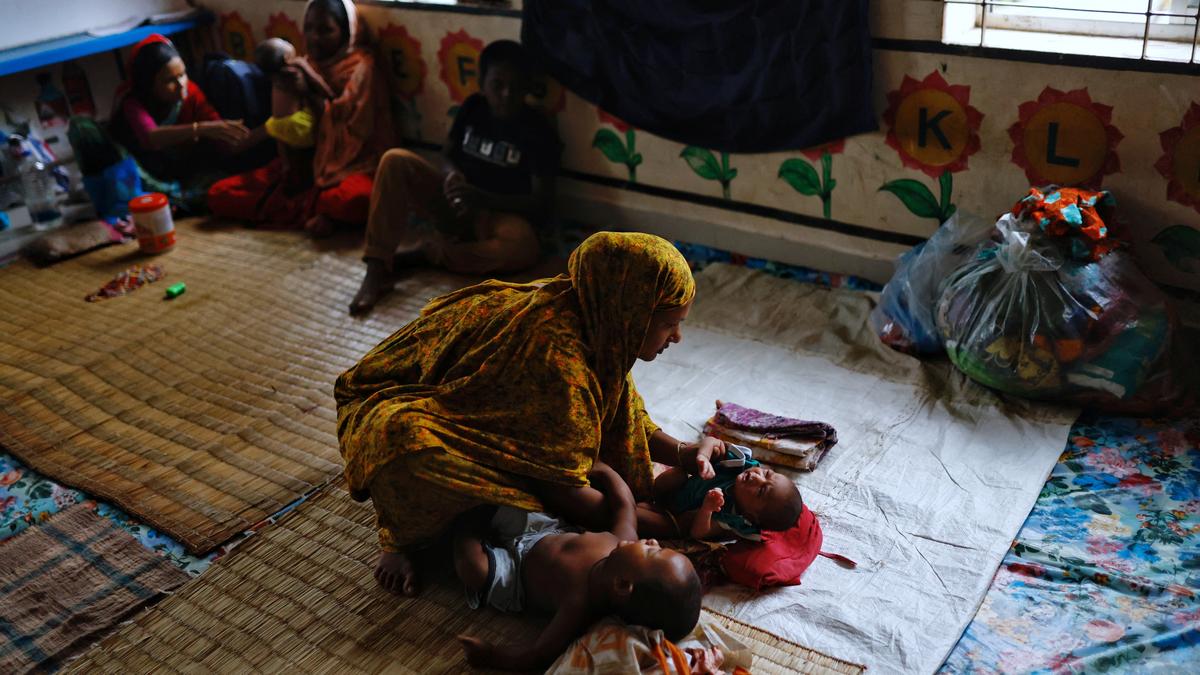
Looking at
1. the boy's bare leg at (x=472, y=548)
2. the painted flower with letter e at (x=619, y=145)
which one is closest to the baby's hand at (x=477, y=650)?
the boy's bare leg at (x=472, y=548)

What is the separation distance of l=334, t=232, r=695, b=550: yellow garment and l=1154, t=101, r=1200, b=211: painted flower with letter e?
1.50 metres

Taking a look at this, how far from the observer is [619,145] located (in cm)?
386

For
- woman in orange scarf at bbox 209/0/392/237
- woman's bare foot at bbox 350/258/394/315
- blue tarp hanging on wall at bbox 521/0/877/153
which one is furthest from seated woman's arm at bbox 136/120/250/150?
blue tarp hanging on wall at bbox 521/0/877/153

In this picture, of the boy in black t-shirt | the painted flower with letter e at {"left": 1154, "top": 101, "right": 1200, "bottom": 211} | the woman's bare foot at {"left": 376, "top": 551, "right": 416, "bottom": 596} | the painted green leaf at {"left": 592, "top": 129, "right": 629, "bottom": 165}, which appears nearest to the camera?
the woman's bare foot at {"left": 376, "top": 551, "right": 416, "bottom": 596}

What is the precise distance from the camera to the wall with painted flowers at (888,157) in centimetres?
282

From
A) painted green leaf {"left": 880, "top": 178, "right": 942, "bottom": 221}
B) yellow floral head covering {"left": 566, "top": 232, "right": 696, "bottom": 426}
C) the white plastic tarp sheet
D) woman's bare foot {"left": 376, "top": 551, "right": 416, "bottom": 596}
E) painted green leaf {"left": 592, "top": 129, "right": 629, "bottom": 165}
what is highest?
yellow floral head covering {"left": 566, "top": 232, "right": 696, "bottom": 426}

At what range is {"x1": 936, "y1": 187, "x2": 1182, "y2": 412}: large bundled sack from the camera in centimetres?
267

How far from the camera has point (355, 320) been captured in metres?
3.58

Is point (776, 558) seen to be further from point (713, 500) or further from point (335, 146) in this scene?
point (335, 146)

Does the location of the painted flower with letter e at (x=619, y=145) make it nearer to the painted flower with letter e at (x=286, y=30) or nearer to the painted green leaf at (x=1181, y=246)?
the painted flower with letter e at (x=286, y=30)

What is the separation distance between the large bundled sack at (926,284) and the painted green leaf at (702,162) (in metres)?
0.81

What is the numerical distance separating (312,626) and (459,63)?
2.59 metres

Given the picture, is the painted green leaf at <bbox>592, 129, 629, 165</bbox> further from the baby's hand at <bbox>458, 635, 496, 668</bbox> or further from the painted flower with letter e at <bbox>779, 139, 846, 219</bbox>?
the baby's hand at <bbox>458, 635, 496, 668</bbox>

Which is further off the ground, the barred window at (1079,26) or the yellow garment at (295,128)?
the barred window at (1079,26)
